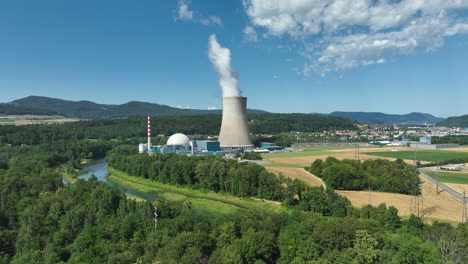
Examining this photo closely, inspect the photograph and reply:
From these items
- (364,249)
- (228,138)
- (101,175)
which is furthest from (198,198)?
(228,138)

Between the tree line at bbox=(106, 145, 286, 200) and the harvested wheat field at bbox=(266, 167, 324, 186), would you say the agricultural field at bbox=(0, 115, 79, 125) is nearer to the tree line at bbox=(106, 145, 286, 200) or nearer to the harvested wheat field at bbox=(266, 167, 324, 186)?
the tree line at bbox=(106, 145, 286, 200)

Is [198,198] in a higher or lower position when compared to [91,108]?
lower

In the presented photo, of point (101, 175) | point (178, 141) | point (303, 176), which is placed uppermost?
point (178, 141)

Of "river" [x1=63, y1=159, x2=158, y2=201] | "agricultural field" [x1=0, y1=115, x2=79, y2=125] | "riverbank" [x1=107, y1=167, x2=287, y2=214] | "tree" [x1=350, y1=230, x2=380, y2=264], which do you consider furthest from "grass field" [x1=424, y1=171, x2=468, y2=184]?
"agricultural field" [x1=0, y1=115, x2=79, y2=125]

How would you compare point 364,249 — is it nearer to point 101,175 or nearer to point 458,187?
point 458,187

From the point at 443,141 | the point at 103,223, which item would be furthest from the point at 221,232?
the point at 443,141

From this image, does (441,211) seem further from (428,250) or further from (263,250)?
(263,250)

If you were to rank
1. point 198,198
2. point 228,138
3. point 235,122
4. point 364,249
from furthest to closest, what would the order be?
point 228,138
point 235,122
point 198,198
point 364,249

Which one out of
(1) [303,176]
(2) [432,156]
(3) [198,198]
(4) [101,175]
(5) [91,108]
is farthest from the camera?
(5) [91,108]
